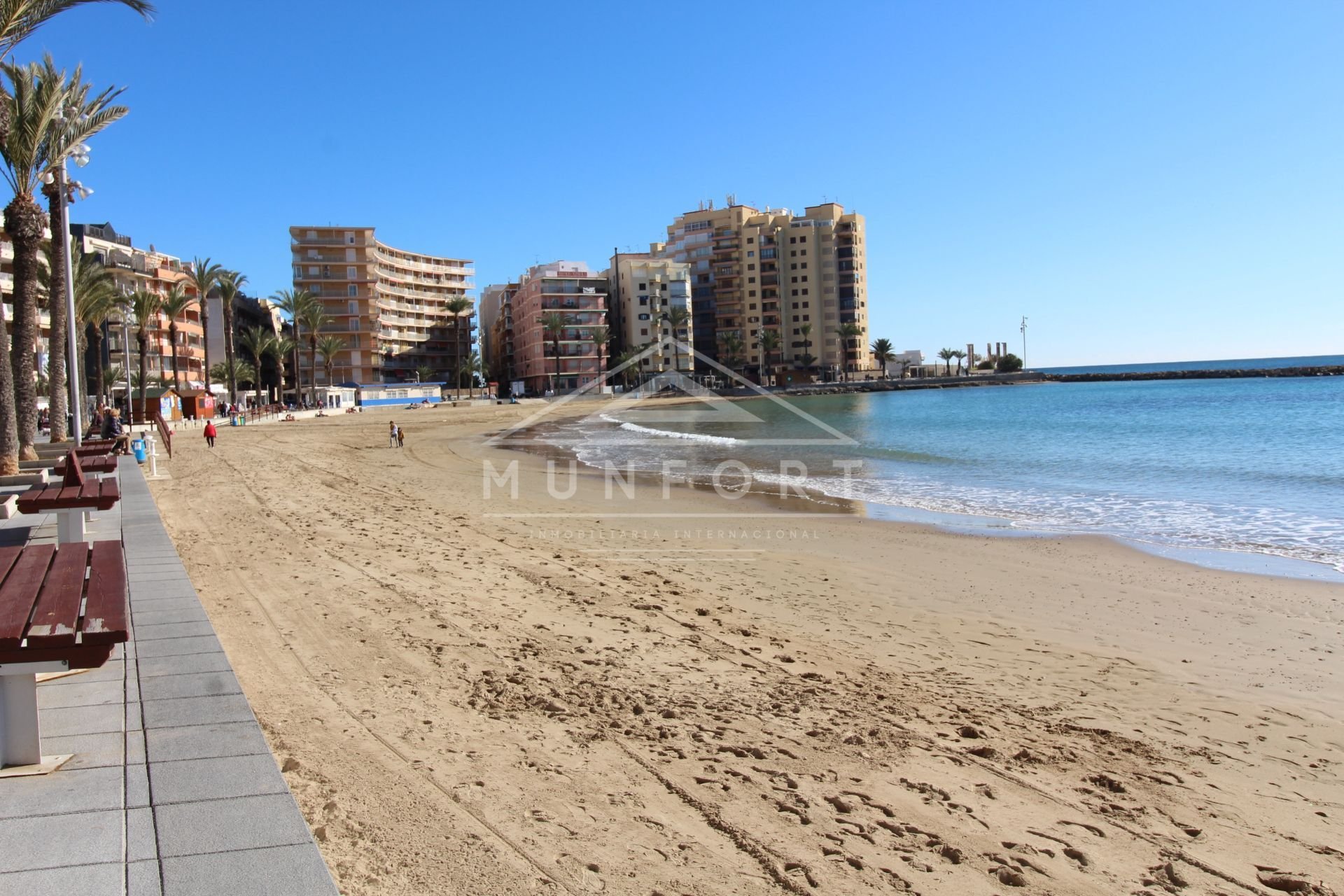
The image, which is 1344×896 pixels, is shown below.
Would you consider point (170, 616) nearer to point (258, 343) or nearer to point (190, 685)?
point (190, 685)

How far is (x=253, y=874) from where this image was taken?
2486mm

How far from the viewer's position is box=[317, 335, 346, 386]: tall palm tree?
9000 cm

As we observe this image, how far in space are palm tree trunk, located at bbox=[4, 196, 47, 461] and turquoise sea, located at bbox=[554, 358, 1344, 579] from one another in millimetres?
14553

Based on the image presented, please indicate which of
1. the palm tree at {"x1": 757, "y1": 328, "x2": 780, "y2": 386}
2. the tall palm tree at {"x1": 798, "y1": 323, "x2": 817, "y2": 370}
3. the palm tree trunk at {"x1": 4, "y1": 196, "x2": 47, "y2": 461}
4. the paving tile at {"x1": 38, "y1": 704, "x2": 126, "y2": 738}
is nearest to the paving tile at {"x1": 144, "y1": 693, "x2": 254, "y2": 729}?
the paving tile at {"x1": 38, "y1": 704, "x2": 126, "y2": 738}

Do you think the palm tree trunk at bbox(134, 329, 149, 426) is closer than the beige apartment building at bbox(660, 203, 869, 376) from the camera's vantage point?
Yes

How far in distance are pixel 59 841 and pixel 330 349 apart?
9373 centimetres

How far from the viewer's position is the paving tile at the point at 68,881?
2461mm

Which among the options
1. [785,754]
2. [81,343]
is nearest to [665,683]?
[785,754]

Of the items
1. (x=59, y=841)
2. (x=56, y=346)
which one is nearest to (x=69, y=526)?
(x=59, y=841)

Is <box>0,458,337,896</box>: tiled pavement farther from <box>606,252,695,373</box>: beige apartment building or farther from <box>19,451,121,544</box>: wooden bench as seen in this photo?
<box>606,252,695,373</box>: beige apartment building

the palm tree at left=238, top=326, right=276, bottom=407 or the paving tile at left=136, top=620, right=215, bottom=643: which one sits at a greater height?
the palm tree at left=238, top=326, right=276, bottom=407

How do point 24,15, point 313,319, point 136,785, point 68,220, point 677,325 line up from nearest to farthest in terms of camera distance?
point 136,785, point 24,15, point 68,220, point 313,319, point 677,325

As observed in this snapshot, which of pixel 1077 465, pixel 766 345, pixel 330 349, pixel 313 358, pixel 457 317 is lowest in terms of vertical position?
pixel 1077 465

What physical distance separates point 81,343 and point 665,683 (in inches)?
1869
